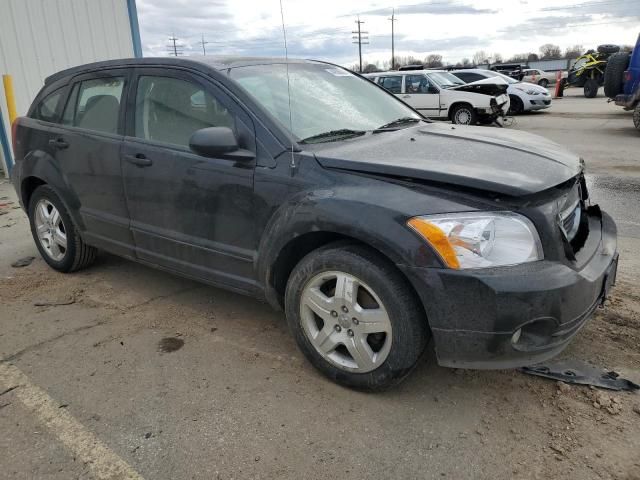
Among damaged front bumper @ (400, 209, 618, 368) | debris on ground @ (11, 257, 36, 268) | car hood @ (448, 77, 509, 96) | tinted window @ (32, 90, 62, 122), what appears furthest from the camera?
car hood @ (448, 77, 509, 96)

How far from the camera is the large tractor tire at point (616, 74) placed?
12727mm

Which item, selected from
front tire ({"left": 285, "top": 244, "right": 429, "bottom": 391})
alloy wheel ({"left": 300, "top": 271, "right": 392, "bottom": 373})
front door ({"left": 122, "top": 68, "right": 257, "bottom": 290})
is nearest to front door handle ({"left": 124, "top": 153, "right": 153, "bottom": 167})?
front door ({"left": 122, "top": 68, "right": 257, "bottom": 290})

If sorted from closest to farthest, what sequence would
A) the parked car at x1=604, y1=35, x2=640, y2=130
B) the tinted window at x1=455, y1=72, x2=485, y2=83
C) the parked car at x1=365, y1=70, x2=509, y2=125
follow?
the parked car at x1=604, y1=35, x2=640, y2=130 < the parked car at x1=365, y1=70, x2=509, y2=125 < the tinted window at x1=455, y1=72, x2=485, y2=83

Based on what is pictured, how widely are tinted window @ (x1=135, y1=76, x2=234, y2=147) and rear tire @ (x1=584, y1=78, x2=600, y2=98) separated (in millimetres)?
25396

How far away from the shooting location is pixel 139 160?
11.4ft

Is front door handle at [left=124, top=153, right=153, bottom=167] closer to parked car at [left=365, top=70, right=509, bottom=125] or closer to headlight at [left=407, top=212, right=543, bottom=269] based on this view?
headlight at [left=407, top=212, right=543, bottom=269]

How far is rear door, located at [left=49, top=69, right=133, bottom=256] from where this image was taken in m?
3.69

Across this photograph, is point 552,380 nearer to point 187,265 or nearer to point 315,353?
point 315,353

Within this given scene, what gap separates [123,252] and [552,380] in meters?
2.97

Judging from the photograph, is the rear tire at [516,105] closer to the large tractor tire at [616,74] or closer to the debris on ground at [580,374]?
the large tractor tire at [616,74]

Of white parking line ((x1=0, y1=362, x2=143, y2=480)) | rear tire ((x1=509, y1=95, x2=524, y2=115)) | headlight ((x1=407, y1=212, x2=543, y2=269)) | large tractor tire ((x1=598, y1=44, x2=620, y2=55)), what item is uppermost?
large tractor tire ((x1=598, y1=44, x2=620, y2=55))

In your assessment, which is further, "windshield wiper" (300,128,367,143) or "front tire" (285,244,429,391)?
"windshield wiper" (300,128,367,143)

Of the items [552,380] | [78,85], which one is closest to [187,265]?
[78,85]

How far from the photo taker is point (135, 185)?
3541 mm
